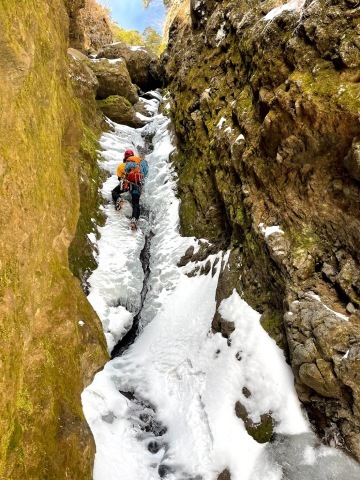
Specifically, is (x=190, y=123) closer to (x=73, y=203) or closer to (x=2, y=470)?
(x=73, y=203)

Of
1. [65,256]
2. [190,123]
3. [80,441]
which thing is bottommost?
[80,441]

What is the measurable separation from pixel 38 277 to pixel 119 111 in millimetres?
15411

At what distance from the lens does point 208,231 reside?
10102mm

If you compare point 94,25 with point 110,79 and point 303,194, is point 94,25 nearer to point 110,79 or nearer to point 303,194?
point 110,79

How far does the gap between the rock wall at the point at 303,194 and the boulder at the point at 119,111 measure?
30.7ft

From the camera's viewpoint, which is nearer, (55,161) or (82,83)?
(55,161)

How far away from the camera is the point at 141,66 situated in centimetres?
2422

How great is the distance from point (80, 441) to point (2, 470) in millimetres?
1624

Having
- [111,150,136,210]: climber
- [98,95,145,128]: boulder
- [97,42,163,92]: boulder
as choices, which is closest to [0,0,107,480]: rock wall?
[111,150,136,210]: climber

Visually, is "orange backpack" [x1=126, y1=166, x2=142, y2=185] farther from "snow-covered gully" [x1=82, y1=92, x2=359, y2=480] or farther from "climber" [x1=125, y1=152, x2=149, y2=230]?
"snow-covered gully" [x1=82, y1=92, x2=359, y2=480]

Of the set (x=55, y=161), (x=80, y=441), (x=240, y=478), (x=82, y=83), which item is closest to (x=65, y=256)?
(x=55, y=161)

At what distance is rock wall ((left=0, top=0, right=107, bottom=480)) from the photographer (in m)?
3.30

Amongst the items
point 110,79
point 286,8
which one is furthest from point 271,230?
point 110,79

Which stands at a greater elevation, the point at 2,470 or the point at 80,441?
the point at 2,470
